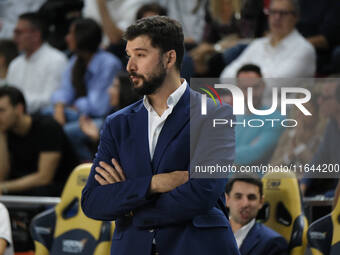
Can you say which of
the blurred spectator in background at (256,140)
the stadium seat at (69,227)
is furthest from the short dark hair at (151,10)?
the stadium seat at (69,227)

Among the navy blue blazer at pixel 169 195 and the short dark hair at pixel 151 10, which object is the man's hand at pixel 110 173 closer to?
the navy blue blazer at pixel 169 195

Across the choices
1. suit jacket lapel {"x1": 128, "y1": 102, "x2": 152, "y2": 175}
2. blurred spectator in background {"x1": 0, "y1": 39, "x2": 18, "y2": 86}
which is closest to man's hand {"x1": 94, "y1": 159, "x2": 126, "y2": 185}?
suit jacket lapel {"x1": 128, "y1": 102, "x2": 152, "y2": 175}

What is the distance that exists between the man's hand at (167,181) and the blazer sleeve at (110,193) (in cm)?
3

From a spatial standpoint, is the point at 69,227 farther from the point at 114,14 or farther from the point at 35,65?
the point at 114,14

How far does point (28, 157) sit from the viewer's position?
674cm

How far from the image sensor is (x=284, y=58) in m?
6.95

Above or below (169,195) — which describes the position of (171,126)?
above

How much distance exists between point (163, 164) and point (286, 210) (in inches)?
75.0

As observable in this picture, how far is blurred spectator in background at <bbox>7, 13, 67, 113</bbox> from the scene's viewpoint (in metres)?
8.38

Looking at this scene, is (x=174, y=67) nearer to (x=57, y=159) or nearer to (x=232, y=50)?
(x=57, y=159)

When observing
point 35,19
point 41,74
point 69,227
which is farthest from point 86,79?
point 69,227

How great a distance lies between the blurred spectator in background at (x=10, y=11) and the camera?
1015 centimetres

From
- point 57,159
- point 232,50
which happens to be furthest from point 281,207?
point 232,50

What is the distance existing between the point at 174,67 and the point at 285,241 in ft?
6.05
